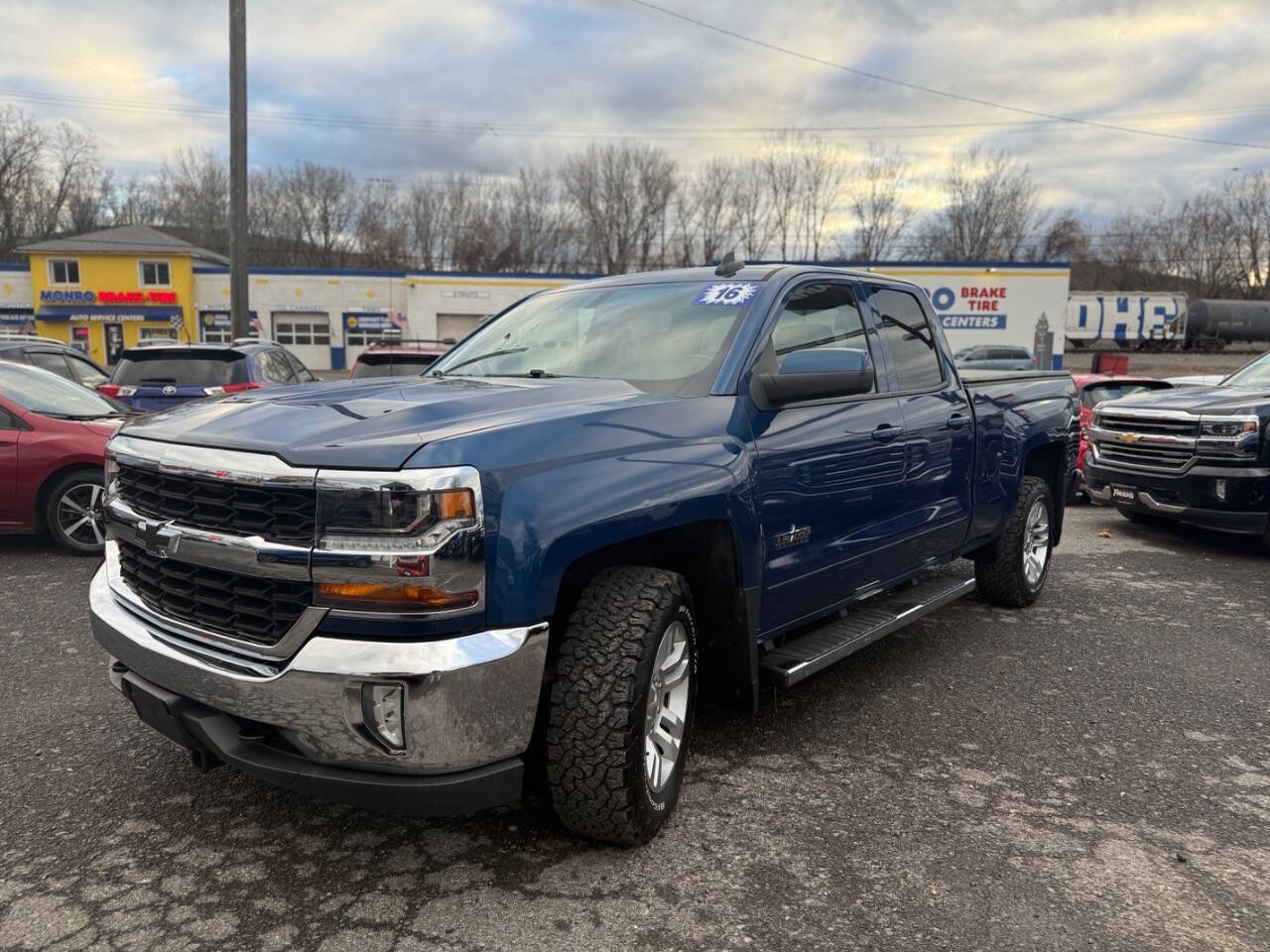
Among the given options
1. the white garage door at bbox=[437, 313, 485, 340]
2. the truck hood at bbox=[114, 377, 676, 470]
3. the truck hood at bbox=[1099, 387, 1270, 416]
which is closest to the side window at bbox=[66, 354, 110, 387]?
the truck hood at bbox=[114, 377, 676, 470]

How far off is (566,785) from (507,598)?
0.68 metres

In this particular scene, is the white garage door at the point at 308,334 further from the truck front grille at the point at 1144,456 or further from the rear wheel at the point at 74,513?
the truck front grille at the point at 1144,456

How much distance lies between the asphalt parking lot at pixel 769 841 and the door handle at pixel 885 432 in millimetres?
1266

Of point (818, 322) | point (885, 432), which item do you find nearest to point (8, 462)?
point (818, 322)

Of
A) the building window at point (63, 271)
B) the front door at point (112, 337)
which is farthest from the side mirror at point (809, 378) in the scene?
the building window at point (63, 271)

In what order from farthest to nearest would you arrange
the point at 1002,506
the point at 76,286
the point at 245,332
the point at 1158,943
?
1. the point at 76,286
2. the point at 245,332
3. the point at 1002,506
4. the point at 1158,943

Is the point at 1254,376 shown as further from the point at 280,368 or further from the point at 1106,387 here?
the point at 280,368

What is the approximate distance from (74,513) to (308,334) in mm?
40282

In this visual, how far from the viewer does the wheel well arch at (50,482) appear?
6938 mm

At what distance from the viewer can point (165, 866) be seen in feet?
9.10

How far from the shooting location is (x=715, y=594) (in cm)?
326

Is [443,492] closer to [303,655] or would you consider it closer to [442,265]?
[303,655]

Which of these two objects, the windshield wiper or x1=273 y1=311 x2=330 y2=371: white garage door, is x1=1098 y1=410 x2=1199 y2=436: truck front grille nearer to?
the windshield wiper

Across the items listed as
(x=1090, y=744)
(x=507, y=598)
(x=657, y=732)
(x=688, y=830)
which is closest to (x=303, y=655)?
(x=507, y=598)
